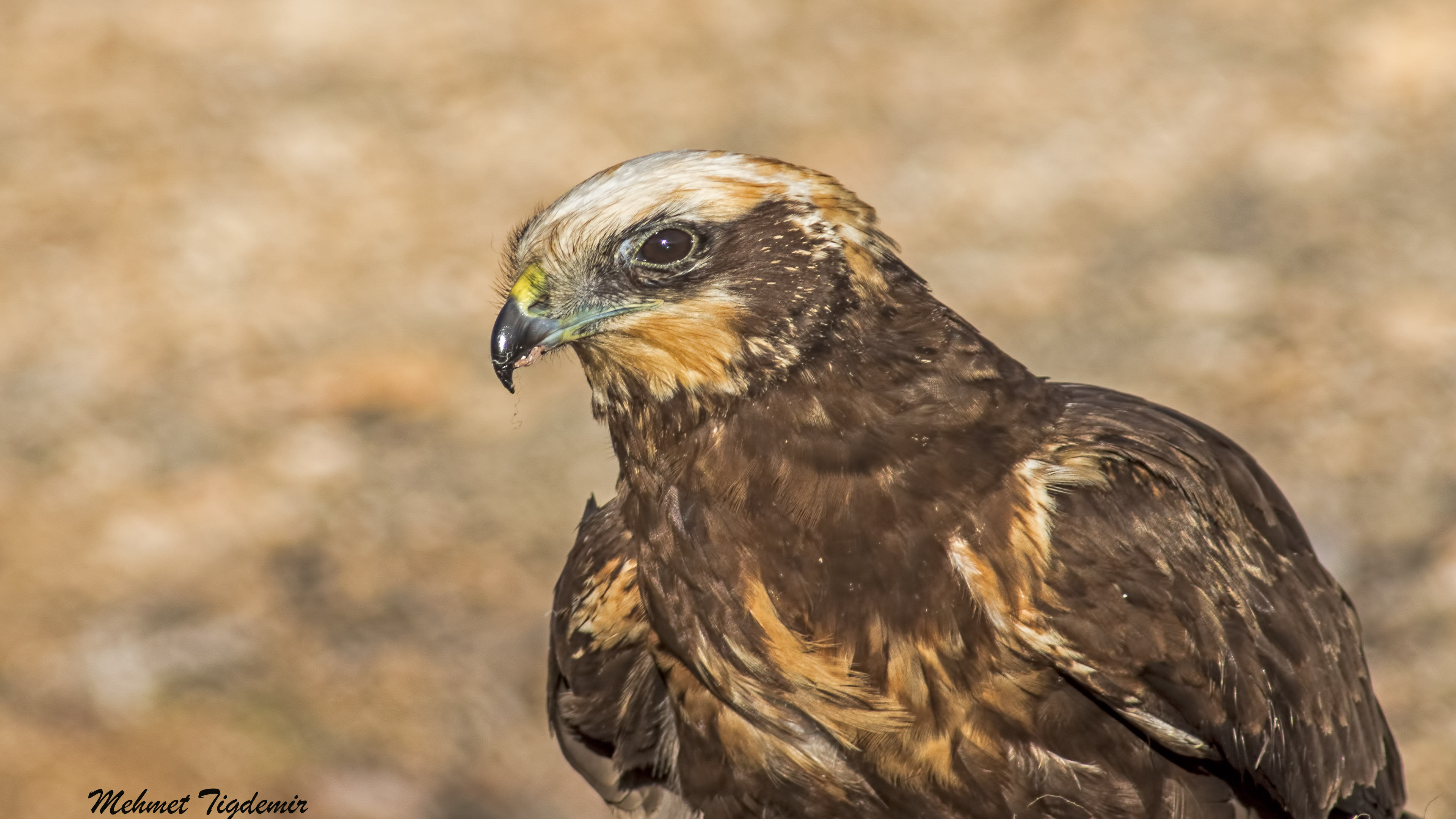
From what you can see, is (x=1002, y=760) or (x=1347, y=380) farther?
(x=1347, y=380)

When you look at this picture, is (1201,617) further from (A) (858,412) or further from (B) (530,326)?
(B) (530,326)

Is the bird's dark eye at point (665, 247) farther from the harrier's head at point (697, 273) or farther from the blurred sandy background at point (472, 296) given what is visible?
the blurred sandy background at point (472, 296)

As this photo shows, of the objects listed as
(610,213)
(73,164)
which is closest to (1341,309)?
(610,213)

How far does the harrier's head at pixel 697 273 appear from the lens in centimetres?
391

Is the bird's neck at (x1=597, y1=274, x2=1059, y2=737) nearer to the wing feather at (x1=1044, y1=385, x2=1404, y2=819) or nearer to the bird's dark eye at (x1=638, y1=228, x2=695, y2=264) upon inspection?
the wing feather at (x1=1044, y1=385, x2=1404, y2=819)

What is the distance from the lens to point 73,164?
436 inches

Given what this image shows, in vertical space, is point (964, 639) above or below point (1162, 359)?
below

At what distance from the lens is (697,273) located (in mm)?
3932

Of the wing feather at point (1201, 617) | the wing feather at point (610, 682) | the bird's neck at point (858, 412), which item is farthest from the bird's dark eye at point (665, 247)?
the wing feather at point (1201, 617)

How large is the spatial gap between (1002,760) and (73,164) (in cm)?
915

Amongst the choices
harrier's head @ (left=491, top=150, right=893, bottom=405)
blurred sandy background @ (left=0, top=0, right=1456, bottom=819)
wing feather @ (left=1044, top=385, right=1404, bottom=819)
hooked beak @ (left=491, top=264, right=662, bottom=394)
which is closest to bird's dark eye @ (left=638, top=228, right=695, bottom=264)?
harrier's head @ (left=491, top=150, right=893, bottom=405)

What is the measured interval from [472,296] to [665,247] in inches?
251

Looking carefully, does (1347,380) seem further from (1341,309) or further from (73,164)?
(73,164)

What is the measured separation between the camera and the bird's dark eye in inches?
156
